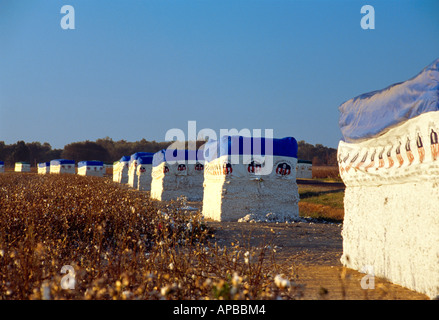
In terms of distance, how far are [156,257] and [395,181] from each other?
10.2ft

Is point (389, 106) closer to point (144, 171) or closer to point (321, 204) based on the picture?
point (321, 204)

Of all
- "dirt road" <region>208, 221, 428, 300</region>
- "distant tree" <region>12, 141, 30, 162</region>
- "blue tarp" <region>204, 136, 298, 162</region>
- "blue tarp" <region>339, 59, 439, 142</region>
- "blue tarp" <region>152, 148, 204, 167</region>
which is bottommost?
"dirt road" <region>208, 221, 428, 300</region>

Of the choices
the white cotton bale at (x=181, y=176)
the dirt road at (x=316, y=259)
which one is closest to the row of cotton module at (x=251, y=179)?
the dirt road at (x=316, y=259)

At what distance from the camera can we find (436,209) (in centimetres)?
393

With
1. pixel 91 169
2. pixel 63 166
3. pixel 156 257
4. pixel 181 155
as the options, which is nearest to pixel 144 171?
pixel 181 155

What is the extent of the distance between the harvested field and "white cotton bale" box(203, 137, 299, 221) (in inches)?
33.9

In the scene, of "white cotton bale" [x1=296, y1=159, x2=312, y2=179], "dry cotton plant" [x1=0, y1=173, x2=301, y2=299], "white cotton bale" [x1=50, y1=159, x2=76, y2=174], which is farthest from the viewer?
"white cotton bale" [x1=50, y1=159, x2=76, y2=174]

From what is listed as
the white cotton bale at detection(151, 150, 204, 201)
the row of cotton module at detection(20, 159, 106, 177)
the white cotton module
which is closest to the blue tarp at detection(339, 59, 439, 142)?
the white cotton module

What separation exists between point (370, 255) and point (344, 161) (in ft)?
4.69

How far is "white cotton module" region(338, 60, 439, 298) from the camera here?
13.3 feet

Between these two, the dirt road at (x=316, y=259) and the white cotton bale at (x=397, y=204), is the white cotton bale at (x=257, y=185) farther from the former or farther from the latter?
the white cotton bale at (x=397, y=204)

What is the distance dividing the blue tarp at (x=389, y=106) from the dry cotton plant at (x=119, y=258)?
2.04m

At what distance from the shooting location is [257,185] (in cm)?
1221

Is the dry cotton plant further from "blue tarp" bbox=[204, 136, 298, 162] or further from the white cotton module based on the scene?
"blue tarp" bbox=[204, 136, 298, 162]
